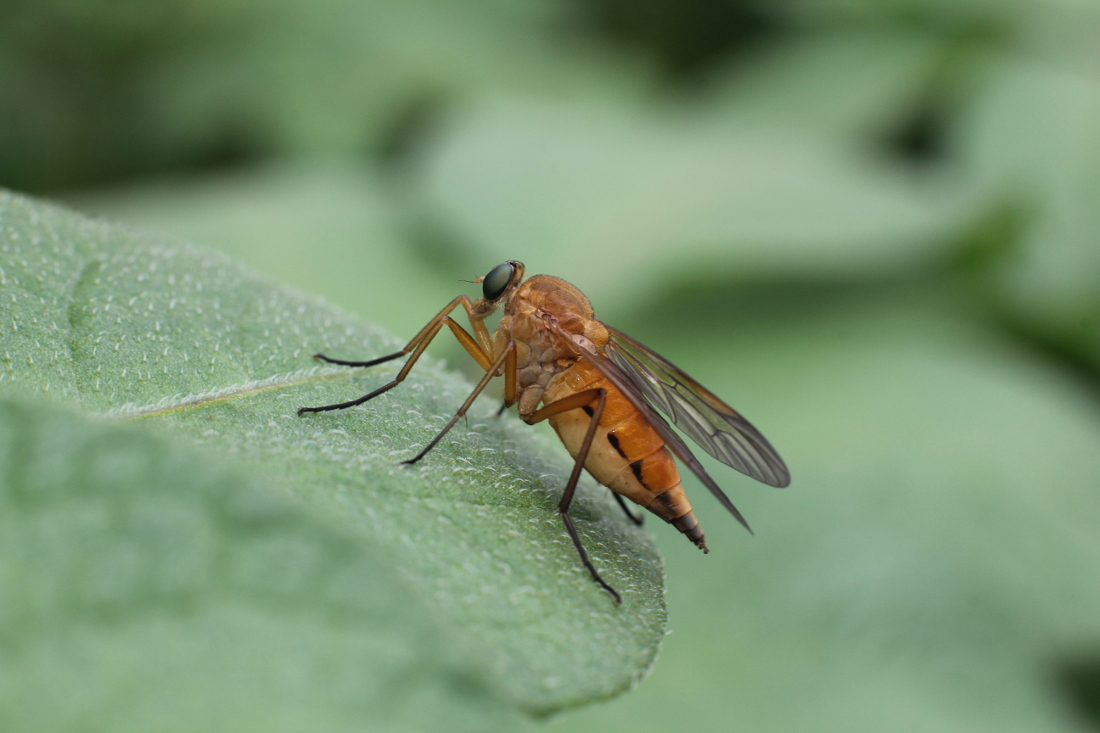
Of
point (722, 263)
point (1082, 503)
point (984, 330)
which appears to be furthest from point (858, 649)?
point (984, 330)

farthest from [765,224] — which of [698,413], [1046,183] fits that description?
[698,413]

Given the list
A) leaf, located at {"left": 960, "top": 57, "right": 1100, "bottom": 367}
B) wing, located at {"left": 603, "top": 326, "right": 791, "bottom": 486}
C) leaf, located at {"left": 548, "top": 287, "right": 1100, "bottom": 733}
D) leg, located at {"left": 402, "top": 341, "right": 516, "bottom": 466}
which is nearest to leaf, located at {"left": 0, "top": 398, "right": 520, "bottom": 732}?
leg, located at {"left": 402, "top": 341, "right": 516, "bottom": 466}

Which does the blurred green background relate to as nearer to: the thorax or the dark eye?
the thorax

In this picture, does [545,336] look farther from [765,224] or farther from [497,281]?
[765,224]

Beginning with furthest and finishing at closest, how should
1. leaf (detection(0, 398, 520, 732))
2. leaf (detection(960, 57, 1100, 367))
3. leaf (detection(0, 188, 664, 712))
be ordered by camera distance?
leaf (detection(960, 57, 1100, 367)) < leaf (detection(0, 188, 664, 712)) < leaf (detection(0, 398, 520, 732))

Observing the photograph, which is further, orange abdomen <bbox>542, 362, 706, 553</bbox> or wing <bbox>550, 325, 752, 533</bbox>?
orange abdomen <bbox>542, 362, 706, 553</bbox>
